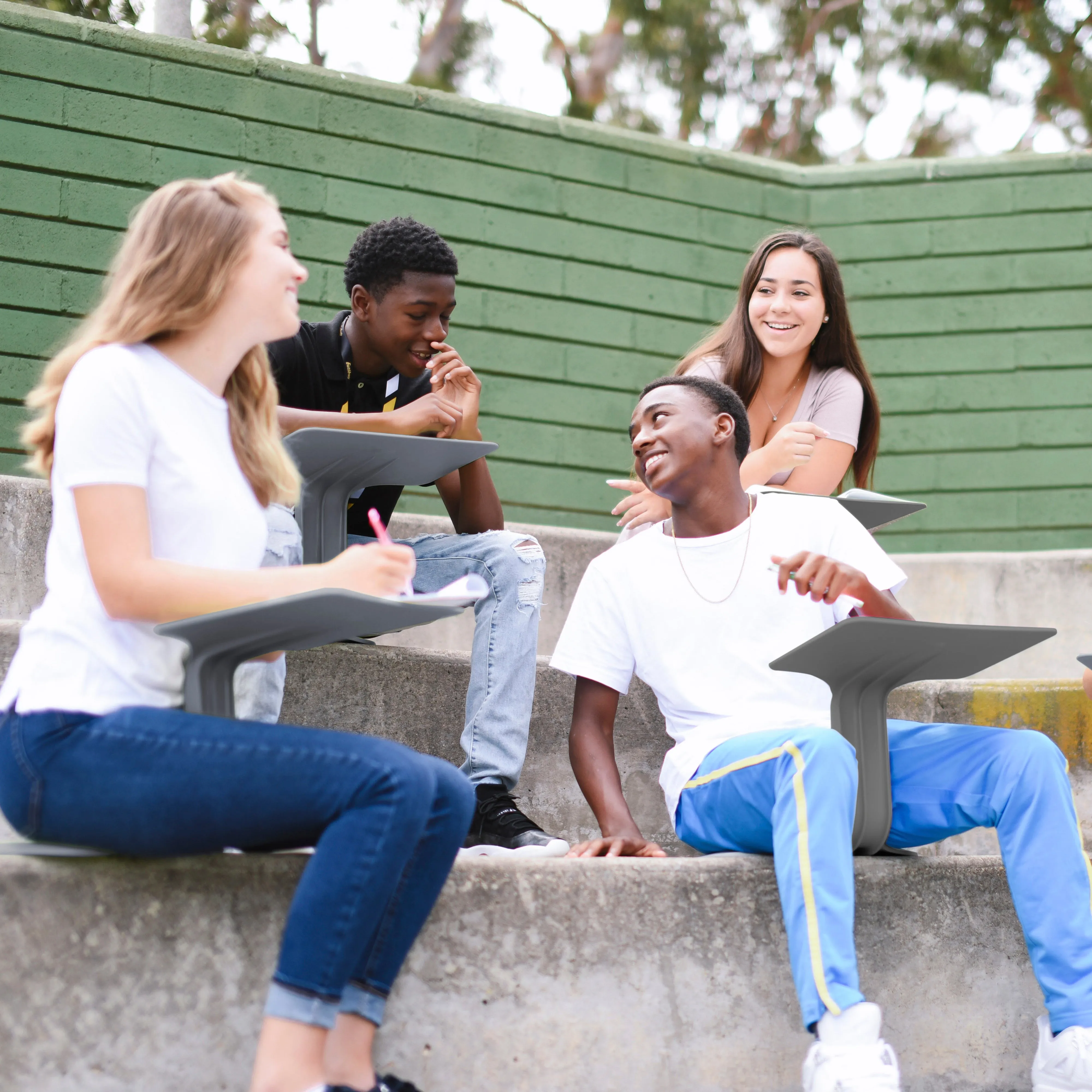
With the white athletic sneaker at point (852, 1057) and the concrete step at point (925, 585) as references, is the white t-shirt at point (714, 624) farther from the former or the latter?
the concrete step at point (925, 585)

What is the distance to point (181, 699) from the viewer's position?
1649mm

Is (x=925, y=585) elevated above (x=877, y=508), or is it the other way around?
(x=877, y=508)

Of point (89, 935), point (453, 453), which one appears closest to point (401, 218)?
point (453, 453)

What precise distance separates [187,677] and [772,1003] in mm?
1050

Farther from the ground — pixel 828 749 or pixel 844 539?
pixel 844 539

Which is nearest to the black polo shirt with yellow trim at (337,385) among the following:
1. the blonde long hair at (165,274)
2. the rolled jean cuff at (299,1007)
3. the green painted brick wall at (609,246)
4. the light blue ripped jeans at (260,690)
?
the light blue ripped jeans at (260,690)

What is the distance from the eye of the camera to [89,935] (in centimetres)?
166

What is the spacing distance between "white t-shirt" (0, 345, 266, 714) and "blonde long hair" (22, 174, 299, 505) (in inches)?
1.9

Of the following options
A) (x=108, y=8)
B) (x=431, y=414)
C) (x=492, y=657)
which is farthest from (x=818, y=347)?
(x=108, y=8)

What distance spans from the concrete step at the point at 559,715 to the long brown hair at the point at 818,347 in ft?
2.34

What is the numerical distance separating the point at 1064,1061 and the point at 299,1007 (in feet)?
3.70

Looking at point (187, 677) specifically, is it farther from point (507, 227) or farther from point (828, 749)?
point (507, 227)

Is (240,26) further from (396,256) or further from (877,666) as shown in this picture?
(877,666)

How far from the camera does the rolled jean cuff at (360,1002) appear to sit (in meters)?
1.58
